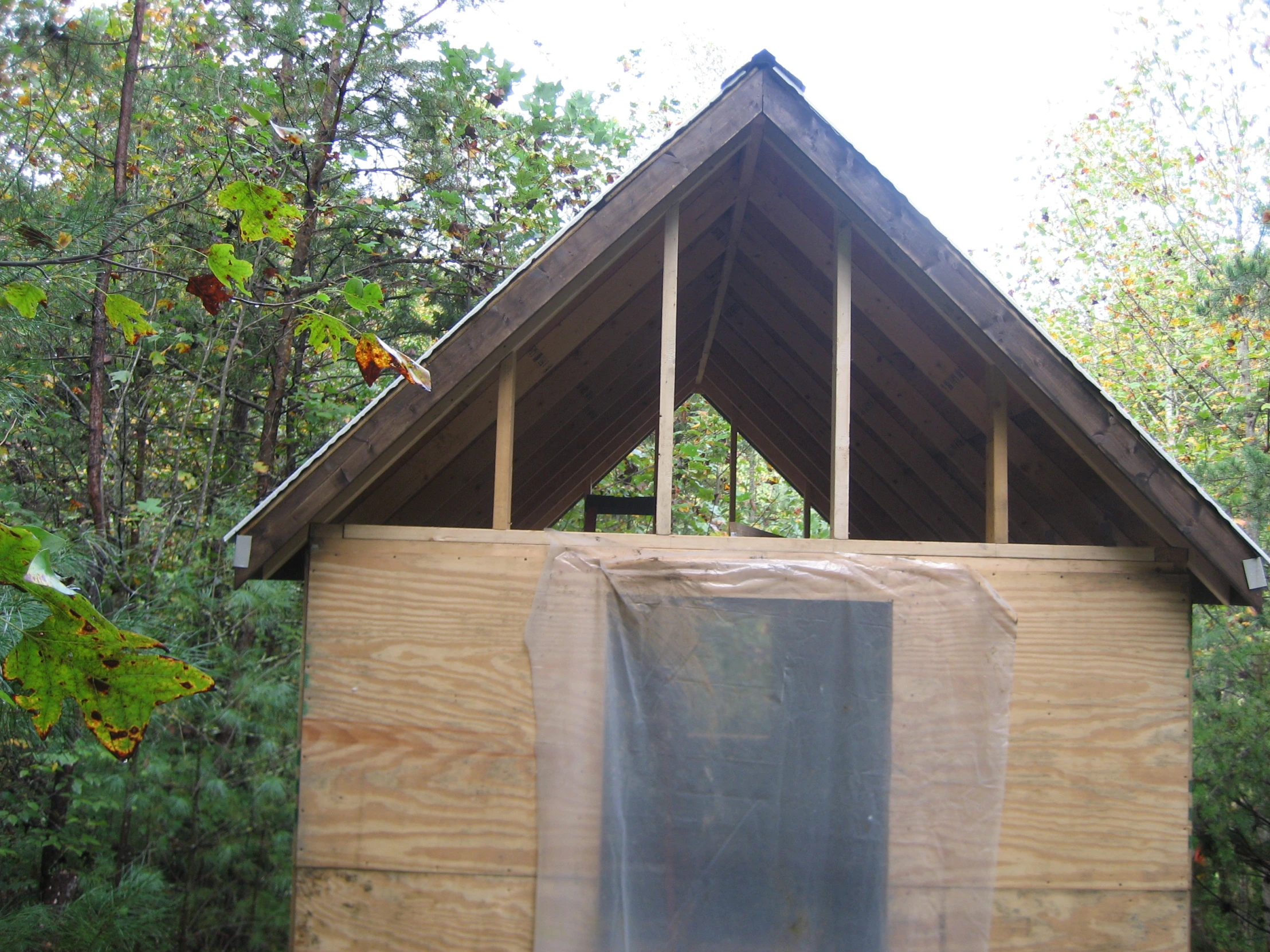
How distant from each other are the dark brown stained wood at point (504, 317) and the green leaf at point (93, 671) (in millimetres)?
2060

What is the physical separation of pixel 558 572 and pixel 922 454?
2.38 m

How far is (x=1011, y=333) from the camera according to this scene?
3436 millimetres

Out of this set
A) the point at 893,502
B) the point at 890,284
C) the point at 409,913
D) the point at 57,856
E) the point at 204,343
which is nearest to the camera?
the point at 409,913

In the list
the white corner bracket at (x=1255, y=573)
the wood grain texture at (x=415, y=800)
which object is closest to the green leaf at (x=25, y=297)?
the wood grain texture at (x=415, y=800)

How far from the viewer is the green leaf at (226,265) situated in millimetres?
2363

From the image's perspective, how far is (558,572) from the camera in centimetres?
355

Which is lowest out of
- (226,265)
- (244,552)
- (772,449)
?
(244,552)

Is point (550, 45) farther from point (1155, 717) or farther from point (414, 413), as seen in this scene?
point (1155, 717)

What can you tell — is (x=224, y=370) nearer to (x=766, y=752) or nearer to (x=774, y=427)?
(x=774, y=427)

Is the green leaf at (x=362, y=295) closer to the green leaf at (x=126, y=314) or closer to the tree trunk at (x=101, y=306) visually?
the green leaf at (x=126, y=314)

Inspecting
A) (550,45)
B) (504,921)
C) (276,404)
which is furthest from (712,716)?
(550,45)

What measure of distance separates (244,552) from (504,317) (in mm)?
1287

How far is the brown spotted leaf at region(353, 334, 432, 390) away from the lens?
95.6 inches

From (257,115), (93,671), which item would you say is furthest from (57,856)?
(93,671)
